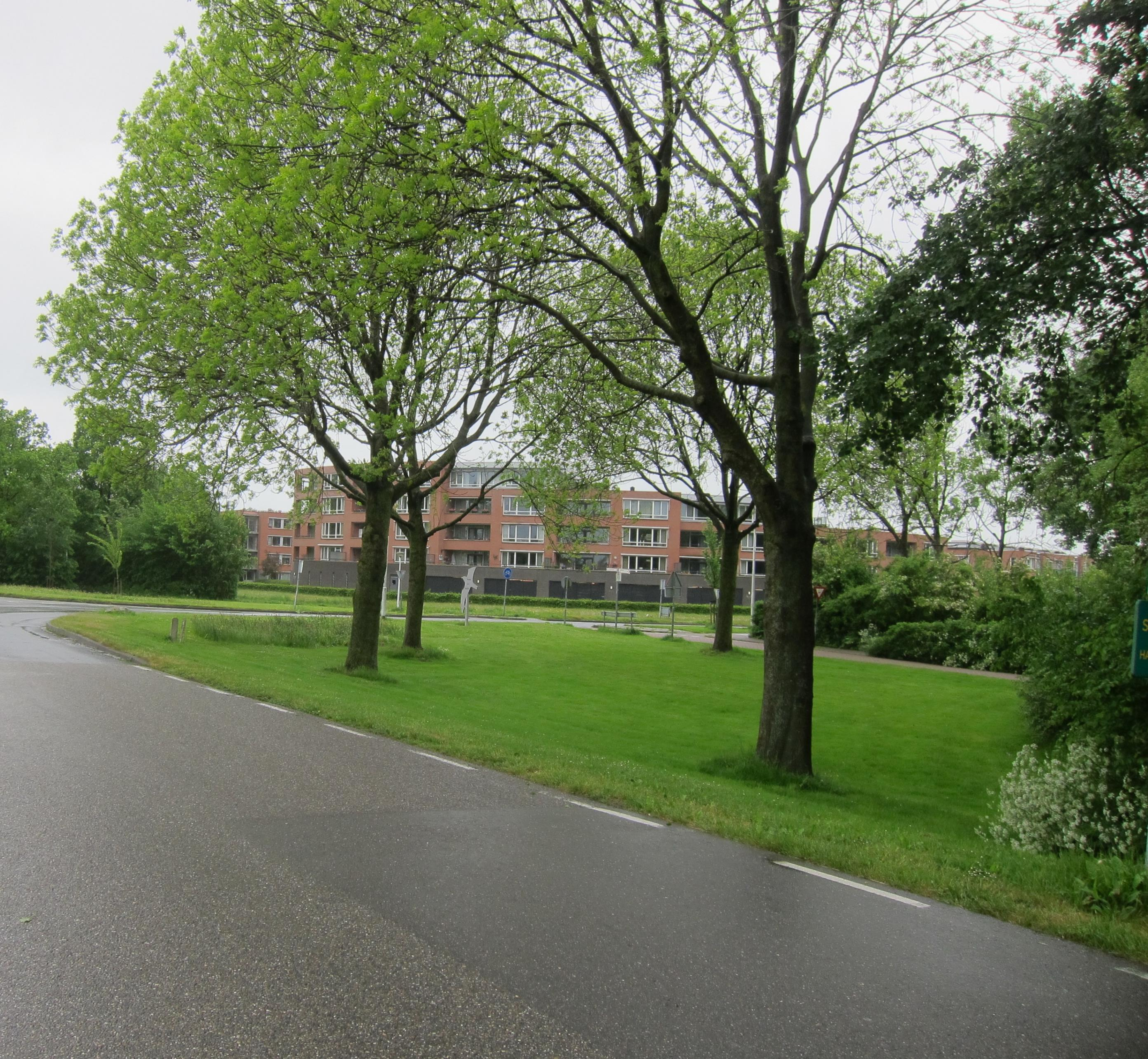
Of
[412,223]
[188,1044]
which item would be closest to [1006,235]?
[412,223]

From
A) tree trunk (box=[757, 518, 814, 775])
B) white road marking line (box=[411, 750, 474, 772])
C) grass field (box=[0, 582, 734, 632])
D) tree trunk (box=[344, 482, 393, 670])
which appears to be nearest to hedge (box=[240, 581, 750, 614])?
grass field (box=[0, 582, 734, 632])

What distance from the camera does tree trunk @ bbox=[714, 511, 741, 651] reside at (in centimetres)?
3194

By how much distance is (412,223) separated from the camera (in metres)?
10.4

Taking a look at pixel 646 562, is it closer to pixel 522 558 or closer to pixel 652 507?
pixel 652 507

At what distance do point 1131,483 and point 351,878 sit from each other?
50.7 ft

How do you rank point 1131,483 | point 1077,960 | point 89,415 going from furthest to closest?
point 89,415
point 1131,483
point 1077,960

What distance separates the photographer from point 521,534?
92.5 m

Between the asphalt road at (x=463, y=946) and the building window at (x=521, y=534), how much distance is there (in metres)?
83.9

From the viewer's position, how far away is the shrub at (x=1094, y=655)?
919 centimetres

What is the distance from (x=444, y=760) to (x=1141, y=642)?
6.45 m

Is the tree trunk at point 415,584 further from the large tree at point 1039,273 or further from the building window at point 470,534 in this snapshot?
the building window at point 470,534

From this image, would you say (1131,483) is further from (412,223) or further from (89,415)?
(89,415)

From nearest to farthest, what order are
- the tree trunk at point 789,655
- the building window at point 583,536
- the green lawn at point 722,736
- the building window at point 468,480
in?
the green lawn at point 722,736 < the tree trunk at point 789,655 < the building window at point 583,536 < the building window at point 468,480

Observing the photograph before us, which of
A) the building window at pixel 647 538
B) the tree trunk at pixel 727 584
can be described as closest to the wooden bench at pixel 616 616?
the tree trunk at pixel 727 584
